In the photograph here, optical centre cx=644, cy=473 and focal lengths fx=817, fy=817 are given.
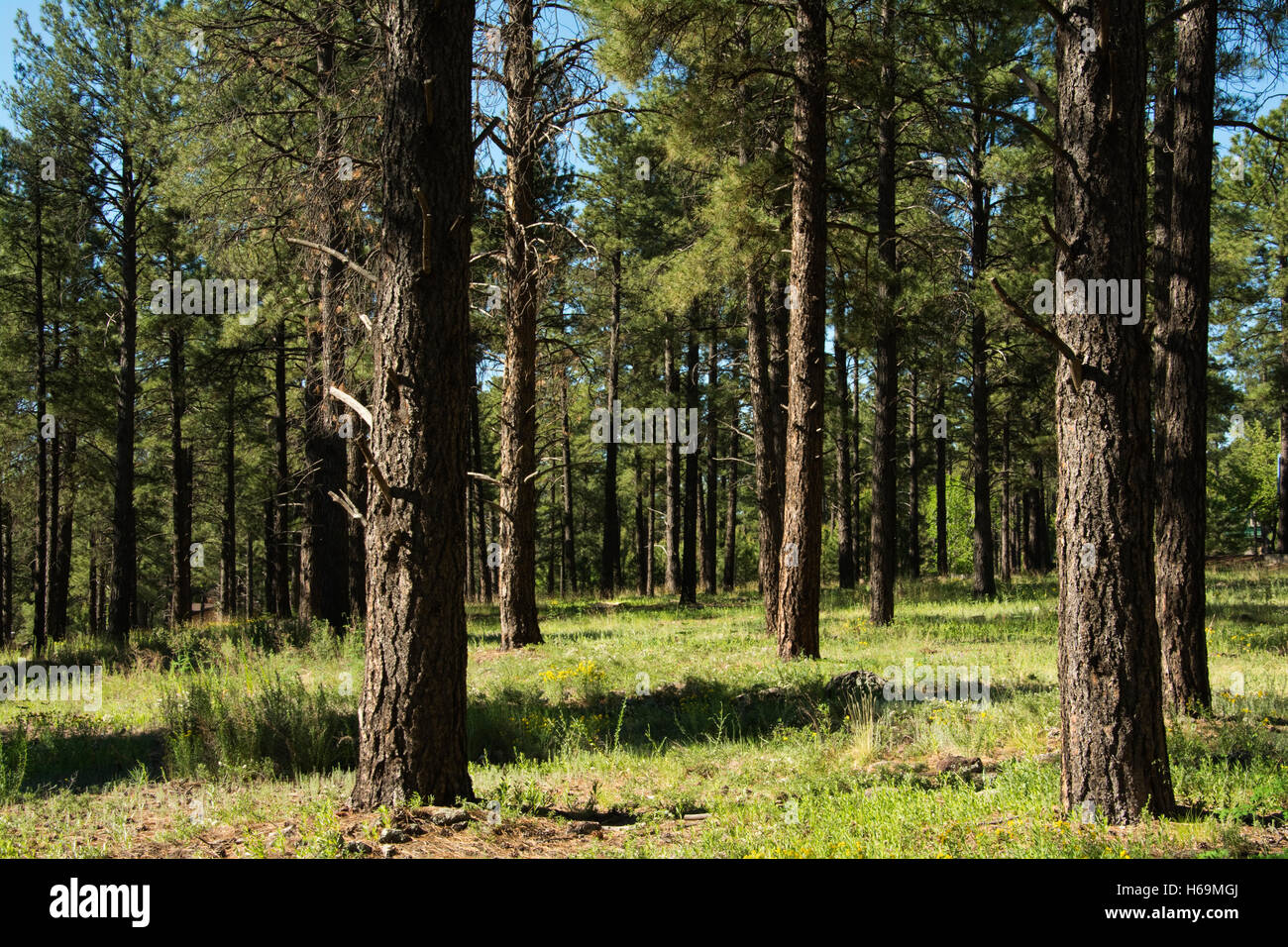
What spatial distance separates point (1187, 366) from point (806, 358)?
168 inches

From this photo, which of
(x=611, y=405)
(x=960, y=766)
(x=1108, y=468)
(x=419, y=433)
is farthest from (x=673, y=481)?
(x=1108, y=468)

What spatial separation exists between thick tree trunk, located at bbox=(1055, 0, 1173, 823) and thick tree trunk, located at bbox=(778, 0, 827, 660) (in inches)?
216

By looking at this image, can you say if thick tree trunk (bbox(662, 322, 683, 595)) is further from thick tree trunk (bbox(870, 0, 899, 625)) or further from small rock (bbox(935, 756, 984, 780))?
small rock (bbox(935, 756, 984, 780))

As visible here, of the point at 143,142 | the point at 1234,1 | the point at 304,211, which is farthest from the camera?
the point at 143,142

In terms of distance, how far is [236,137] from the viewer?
11.3 m

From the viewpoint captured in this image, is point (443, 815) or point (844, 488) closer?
point (443, 815)

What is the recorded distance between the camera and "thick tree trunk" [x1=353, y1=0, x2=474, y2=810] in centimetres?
492

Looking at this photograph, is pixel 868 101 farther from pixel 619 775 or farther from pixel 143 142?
Answer: pixel 143 142

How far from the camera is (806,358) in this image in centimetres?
1066

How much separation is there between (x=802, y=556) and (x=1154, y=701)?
5.71 meters

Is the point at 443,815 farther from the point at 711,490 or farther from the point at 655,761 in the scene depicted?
the point at 711,490

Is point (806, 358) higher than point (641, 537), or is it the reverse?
point (806, 358)

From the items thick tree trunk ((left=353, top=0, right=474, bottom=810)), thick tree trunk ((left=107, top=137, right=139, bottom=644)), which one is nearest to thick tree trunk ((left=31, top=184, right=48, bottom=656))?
thick tree trunk ((left=107, top=137, right=139, bottom=644))

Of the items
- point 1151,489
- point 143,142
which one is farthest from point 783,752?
point 143,142
